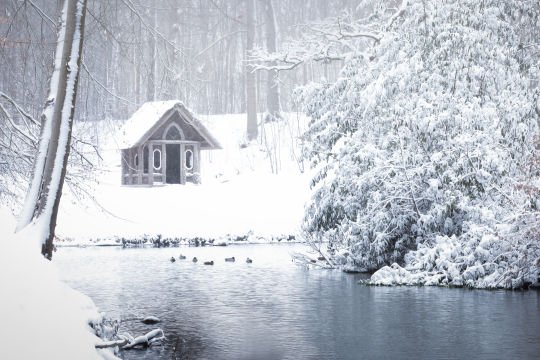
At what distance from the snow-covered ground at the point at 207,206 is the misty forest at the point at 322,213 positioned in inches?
13.1

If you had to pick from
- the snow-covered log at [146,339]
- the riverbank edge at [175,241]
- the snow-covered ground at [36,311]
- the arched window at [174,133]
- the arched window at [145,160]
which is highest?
the arched window at [174,133]

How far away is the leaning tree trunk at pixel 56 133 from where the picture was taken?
11398 millimetres

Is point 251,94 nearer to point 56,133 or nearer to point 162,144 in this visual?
point 162,144

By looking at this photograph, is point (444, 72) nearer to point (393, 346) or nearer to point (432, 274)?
point (432, 274)

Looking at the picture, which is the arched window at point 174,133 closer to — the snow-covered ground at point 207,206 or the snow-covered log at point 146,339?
the snow-covered ground at point 207,206

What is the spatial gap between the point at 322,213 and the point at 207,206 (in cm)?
1533

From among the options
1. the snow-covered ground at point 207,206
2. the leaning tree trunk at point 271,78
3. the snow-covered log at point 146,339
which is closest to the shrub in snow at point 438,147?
the snow-covered log at point 146,339

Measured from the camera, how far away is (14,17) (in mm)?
11594

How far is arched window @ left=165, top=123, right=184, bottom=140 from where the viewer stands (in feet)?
131

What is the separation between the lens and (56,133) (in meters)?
11.6

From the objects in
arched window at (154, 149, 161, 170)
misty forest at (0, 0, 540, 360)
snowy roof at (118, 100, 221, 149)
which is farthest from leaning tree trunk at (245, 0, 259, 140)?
misty forest at (0, 0, 540, 360)

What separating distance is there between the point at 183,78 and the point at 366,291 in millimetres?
7887

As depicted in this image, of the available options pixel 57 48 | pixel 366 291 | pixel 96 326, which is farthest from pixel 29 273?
pixel 366 291

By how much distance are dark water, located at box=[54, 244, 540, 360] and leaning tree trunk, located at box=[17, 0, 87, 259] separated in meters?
2.70
